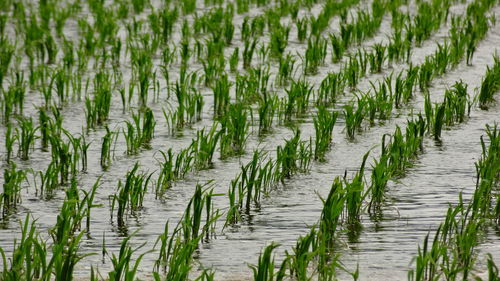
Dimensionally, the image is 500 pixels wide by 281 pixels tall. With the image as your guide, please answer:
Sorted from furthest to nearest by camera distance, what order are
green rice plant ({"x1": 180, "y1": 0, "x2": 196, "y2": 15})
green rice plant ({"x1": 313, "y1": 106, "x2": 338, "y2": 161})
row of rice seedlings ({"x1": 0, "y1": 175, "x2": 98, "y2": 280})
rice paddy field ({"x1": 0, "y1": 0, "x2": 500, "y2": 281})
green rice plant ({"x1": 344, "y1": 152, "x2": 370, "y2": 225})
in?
1. green rice plant ({"x1": 180, "y1": 0, "x2": 196, "y2": 15})
2. green rice plant ({"x1": 313, "y1": 106, "x2": 338, "y2": 161})
3. green rice plant ({"x1": 344, "y1": 152, "x2": 370, "y2": 225})
4. rice paddy field ({"x1": 0, "y1": 0, "x2": 500, "y2": 281})
5. row of rice seedlings ({"x1": 0, "y1": 175, "x2": 98, "y2": 280})

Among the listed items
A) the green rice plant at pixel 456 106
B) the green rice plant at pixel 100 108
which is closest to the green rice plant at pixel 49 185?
the green rice plant at pixel 100 108

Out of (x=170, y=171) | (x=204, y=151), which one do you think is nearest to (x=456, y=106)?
(x=204, y=151)

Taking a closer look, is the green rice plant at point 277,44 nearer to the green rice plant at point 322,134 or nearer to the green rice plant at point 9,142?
the green rice plant at point 322,134

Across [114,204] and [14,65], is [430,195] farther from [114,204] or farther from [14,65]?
[14,65]

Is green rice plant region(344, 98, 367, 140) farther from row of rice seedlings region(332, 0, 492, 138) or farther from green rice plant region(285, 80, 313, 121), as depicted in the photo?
green rice plant region(285, 80, 313, 121)

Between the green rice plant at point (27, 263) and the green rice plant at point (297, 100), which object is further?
the green rice plant at point (297, 100)

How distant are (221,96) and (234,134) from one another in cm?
76

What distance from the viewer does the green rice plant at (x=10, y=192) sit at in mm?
3428

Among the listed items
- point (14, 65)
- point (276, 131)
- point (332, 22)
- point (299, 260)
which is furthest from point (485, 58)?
point (299, 260)

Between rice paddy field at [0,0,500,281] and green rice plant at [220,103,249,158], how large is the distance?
1 centimetres

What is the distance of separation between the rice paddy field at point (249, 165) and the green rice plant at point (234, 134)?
1 centimetres

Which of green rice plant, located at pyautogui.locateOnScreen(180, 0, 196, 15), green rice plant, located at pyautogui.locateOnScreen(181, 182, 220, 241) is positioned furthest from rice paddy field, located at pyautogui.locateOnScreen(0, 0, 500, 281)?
green rice plant, located at pyautogui.locateOnScreen(180, 0, 196, 15)

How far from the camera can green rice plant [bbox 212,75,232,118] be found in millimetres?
5219

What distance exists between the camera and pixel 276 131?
4.92m
